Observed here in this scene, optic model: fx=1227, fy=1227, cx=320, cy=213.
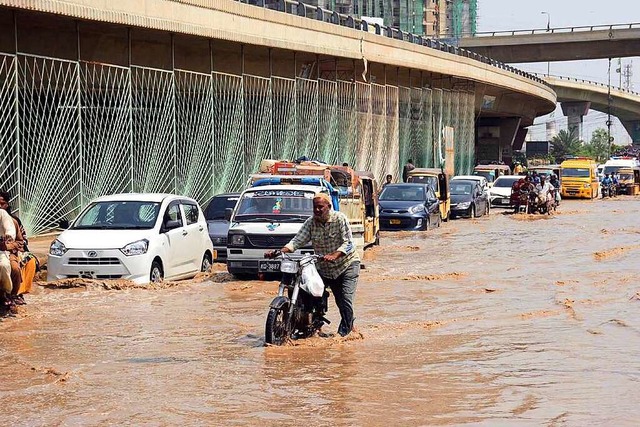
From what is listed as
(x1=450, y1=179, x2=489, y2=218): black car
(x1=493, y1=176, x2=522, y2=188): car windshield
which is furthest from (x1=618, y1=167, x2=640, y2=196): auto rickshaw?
(x1=450, y1=179, x2=489, y2=218): black car

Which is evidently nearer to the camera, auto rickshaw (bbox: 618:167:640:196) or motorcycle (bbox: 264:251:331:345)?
motorcycle (bbox: 264:251:331:345)

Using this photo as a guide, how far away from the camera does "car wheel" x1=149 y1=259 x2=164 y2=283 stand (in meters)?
17.9

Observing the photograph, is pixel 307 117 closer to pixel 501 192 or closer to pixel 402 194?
pixel 402 194

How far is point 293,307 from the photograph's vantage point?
1216 cm

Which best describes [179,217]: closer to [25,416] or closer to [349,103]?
[25,416]

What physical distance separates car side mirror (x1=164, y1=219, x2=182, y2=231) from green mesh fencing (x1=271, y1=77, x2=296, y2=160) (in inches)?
743

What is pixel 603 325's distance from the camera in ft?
47.7

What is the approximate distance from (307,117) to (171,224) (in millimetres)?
22000

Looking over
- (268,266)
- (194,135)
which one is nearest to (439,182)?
(194,135)

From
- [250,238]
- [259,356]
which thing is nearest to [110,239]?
[250,238]

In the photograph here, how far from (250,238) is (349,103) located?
2545 cm

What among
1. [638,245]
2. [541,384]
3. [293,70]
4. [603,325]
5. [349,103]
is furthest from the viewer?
[349,103]

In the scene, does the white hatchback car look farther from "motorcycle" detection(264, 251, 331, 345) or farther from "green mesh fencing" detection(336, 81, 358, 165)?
"green mesh fencing" detection(336, 81, 358, 165)

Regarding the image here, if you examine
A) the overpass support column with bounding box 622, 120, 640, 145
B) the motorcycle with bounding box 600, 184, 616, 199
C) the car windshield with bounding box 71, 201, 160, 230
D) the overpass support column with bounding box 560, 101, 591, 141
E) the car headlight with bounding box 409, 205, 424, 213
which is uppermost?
the overpass support column with bounding box 560, 101, 591, 141
